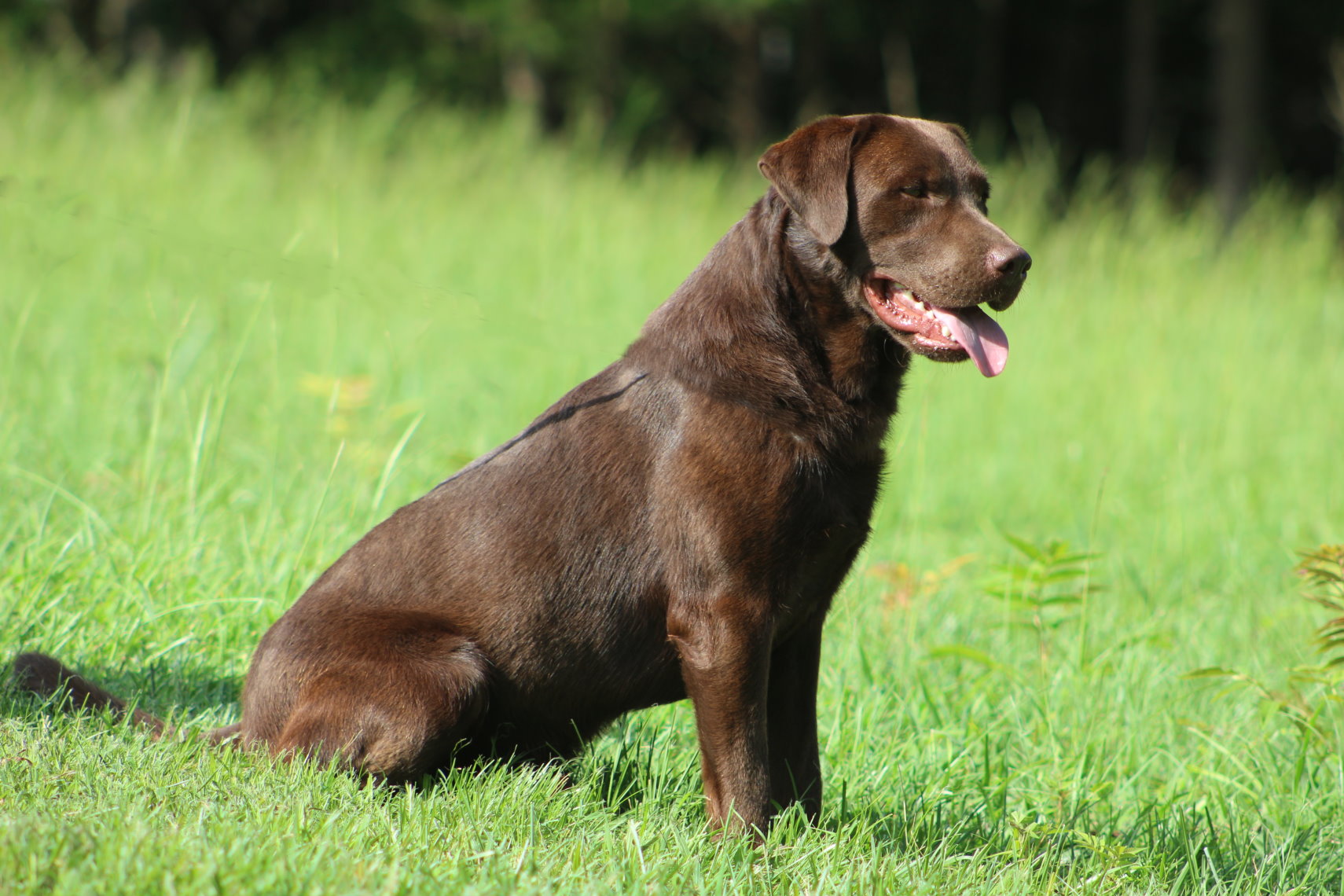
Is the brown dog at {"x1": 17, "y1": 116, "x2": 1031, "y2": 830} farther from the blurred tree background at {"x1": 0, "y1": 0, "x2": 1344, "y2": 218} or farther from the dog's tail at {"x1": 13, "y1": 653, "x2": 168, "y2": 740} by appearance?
the blurred tree background at {"x1": 0, "y1": 0, "x2": 1344, "y2": 218}

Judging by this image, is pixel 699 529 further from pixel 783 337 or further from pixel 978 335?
pixel 978 335

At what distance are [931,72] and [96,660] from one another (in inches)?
1001

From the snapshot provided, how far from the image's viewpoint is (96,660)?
3453 millimetres

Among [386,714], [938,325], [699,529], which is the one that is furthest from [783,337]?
[386,714]

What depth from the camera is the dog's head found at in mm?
2859

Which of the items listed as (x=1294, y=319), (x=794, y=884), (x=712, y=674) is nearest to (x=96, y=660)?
(x=712, y=674)

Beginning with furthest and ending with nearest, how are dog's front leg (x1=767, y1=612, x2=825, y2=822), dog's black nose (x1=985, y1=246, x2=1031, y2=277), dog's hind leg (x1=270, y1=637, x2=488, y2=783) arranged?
dog's front leg (x1=767, y1=612, x2=825, y2=822) → dog's black nose (x1=985, y1=246, x2=1031, y2=277) → dog's hind leg (x1=270, y1=637, x2=488, y2=783)

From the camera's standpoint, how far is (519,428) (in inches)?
273

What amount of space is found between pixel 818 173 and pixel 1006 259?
48 cm

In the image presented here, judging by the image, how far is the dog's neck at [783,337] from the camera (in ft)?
9.42

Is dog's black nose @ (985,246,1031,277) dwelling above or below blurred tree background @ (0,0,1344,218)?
above

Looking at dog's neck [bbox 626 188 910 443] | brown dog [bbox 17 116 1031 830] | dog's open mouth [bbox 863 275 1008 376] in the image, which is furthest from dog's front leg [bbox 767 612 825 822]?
dog's open mouth [bbox 863 275 1008 376]

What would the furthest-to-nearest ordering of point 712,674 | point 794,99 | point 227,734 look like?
point 794,99 → point 227,734 → point 712,674

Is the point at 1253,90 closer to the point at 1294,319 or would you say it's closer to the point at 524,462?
the point at 1294,319
